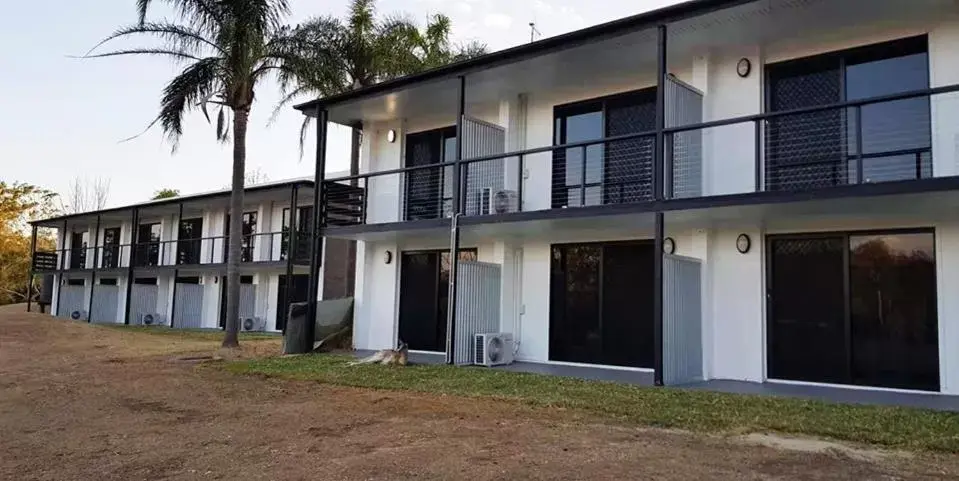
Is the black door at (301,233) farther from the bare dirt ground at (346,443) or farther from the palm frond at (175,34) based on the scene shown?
the bare dirt ground at (346,443)

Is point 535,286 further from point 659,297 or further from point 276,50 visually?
point 276,50

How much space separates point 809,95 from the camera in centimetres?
1098

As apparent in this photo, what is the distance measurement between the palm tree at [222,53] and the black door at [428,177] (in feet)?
10.2

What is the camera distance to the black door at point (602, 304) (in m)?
12.6

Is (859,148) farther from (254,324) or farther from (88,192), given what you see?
(88,192)

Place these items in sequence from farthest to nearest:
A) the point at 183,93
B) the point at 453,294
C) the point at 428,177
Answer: the point at 183,93 → the point at 428,177 → the point at 453,294

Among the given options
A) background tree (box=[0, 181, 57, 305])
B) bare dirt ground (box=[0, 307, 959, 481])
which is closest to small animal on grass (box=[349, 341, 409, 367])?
bare dirt ground (box=[0, 307, 959, 481])

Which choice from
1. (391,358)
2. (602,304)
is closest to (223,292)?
(391,358)

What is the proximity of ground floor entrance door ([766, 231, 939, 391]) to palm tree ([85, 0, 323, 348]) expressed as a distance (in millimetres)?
11599

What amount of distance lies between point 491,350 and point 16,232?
4694 cm

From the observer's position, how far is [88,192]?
57.3 meters

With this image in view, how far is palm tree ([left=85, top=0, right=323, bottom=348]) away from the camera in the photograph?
16094 millimetres

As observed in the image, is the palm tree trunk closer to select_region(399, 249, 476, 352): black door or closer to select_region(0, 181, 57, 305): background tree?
select_region(399, 249, 476, 352): black door

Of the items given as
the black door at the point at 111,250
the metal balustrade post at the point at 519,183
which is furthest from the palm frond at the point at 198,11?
the black door at the point at 111,250
